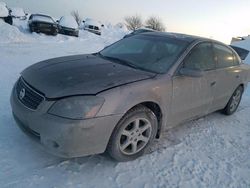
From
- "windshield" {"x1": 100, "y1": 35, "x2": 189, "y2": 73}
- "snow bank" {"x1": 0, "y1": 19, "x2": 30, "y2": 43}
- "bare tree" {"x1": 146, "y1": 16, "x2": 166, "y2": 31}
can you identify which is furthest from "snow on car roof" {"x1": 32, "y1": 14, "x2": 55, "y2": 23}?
"bare tree" {"x1": 146, "y1": 16, "x2": 166, "y2": 31}

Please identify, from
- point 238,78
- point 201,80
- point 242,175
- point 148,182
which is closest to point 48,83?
point 148,182

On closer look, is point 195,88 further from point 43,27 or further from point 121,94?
point 43,27

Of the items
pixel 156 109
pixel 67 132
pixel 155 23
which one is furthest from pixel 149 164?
pixel 155 23

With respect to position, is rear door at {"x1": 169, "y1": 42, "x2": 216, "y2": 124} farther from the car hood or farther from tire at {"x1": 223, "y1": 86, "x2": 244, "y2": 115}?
tire at {"x1": 223, "y1": 86, "x2": 244, "y2": 115}

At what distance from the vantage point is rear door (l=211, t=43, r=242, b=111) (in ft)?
15.6

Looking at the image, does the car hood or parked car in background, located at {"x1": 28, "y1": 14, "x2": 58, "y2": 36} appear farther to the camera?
parked car in background, located at {"x1": 28, "y1": 14, "x2": 58, "y2": 36}

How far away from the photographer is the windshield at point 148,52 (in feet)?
12.8

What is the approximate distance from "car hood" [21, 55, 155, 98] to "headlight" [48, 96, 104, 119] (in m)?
0.08

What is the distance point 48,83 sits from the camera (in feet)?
10.5

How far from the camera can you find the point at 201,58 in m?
4.38

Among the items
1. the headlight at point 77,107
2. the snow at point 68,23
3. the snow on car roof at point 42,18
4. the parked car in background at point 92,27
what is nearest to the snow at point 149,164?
the headlight at point 77,107

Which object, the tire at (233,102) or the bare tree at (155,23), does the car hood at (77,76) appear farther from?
the bare tree at (155,23)

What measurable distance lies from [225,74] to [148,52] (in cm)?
153

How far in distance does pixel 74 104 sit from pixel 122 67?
3.61 ft
